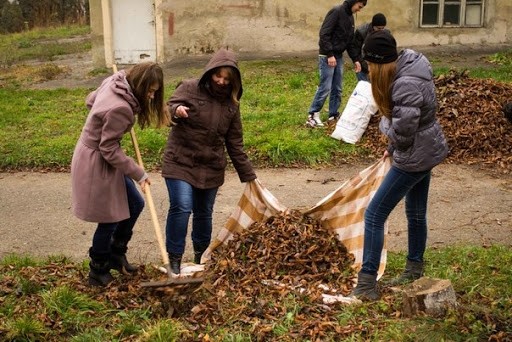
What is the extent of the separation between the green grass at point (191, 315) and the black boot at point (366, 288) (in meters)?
0.08

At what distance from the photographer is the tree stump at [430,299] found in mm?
4492

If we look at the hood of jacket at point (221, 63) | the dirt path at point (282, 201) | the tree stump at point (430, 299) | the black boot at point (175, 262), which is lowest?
the dirt path at point (282, 201)

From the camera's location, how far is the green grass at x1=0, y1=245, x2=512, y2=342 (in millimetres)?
4309

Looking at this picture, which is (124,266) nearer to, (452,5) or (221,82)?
(221,82)

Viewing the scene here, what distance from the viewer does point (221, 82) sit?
5.23 m

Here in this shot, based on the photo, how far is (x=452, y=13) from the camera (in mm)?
16422

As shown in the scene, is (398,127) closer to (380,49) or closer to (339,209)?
(380,49)

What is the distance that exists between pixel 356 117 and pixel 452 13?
8371 millimetres

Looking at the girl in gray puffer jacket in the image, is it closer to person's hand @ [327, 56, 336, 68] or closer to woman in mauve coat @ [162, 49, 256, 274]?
woman in mauve coat @ [162, 49, 256, 274]

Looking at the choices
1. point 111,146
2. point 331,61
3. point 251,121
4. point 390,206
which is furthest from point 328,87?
point 111,146

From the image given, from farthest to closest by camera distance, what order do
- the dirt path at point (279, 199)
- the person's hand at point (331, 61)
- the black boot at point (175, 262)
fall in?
the person's hand at point (331, 61) < the dirt path at point (279, 199) < the black boot at point (175, 262)

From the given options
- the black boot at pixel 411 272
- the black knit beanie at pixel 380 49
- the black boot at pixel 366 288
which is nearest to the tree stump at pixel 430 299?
the black boot at pixel 366 288

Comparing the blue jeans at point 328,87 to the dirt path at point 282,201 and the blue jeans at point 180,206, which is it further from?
the blue jeans at point 180,206

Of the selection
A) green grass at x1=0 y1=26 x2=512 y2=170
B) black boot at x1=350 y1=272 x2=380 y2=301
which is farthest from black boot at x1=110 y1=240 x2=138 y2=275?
green grass at x1=0 y1=26 x2=512 y2=170
